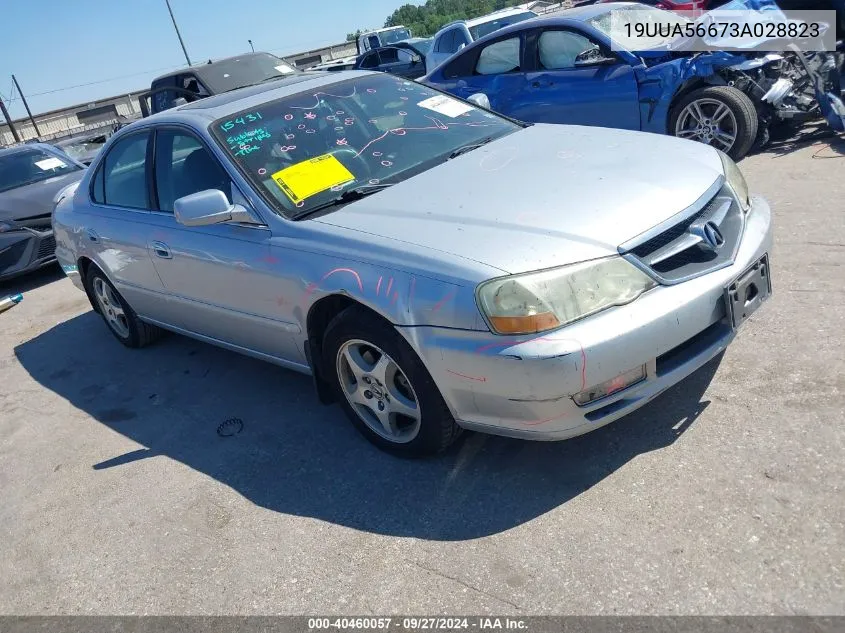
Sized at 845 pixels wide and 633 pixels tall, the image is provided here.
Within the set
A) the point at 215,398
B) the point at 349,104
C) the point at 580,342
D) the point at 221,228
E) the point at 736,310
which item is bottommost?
the point at 215,398

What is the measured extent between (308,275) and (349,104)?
1290mm

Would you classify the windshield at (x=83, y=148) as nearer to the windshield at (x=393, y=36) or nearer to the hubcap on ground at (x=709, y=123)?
the hubcap on ground at (x=709, y=123)

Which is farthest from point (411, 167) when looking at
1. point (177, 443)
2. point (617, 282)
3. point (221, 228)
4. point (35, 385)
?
point (35, 385)

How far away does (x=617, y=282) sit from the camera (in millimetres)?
2621

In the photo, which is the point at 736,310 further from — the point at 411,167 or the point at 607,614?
the point at 411,167

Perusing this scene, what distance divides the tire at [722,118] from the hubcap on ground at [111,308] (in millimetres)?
5027

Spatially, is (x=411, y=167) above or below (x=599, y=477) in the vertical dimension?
above

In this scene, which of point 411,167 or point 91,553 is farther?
point 411,167

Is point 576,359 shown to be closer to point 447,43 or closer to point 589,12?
point 589,12

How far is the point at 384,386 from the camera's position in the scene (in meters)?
3.14

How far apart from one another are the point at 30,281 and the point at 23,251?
693 mm

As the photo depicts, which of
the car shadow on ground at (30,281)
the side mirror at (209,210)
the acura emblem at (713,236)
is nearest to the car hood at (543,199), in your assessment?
the acura emblem at (713,236)

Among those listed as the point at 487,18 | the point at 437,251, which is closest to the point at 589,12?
the point at 437,251

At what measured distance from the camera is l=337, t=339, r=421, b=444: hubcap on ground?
10.1 ft
